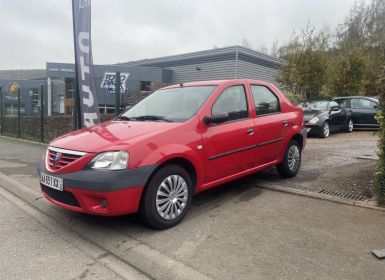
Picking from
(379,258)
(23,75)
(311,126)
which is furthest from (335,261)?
(23,75)

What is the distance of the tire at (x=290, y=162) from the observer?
246 inches

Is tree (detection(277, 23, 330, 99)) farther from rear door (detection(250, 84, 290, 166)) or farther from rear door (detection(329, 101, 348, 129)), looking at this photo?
rear door (detection(250, 84, 290, 166))

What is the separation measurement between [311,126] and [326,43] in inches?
288

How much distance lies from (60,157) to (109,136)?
0.58 m

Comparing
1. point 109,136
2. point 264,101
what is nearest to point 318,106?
point 264,101

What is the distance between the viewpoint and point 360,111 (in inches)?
563

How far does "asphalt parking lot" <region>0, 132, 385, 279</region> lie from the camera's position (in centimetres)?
335

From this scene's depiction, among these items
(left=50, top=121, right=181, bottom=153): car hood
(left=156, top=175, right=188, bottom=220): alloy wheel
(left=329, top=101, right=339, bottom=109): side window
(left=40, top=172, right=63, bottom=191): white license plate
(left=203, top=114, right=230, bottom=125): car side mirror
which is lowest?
(left=156, top=175, right=188, bottom=220): alloy wheel

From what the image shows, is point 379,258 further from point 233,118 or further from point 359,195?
point 233,118

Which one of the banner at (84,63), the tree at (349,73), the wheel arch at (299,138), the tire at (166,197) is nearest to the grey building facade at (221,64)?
the tree at (349,73)

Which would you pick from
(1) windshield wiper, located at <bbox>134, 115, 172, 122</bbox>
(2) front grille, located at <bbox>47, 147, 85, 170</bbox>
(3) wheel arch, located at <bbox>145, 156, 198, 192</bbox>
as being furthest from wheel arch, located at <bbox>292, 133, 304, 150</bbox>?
(2) front grille, located at <bbox>47, 147, 85, 170</bbox>

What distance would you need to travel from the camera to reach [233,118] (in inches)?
203

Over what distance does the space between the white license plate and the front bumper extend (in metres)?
0.08

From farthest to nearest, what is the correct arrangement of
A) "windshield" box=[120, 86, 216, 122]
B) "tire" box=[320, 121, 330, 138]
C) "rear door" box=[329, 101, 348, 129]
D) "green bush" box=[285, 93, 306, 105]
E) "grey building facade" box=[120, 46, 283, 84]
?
"grey building facade" box=[120, 46, 283, 84] → "green bush" box=[285, 93, 306, 105] → "rear door" box=[329, 101, 348, 129] → "tire" box=[320, 121, 330, 138] → "windshield" box=[120, 86, 216, 122]
